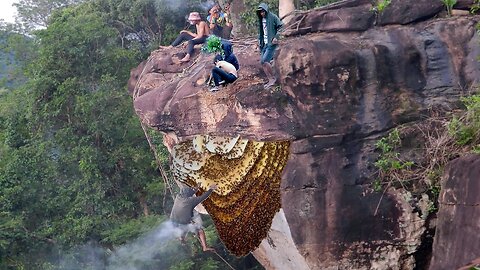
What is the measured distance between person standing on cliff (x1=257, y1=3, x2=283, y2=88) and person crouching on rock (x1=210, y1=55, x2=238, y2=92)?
0.99 feet

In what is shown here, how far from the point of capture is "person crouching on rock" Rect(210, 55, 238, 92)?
249 inches

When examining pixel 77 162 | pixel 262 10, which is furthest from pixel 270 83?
pixel 77 162

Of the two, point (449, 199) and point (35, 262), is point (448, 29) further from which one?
point (35, 262)

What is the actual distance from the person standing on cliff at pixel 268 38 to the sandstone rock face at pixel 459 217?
196 centimetres

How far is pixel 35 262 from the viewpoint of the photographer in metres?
11.2

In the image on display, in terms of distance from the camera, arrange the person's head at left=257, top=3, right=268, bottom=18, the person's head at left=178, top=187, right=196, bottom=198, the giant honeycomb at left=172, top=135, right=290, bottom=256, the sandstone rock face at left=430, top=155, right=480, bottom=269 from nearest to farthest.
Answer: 1. the sandstone rock face at left=430, top=155, right=480, bottom=269
2. the person's head at left=257, top=3, right=268, bottom=18
3. the giant honeycomb at left=172, top=135, right=290, bottom=256
4. the person's head at left=178, top=187, right=196, bottom=198

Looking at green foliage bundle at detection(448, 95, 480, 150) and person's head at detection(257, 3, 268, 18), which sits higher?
person's head at detection(257, 3, 268, 18)

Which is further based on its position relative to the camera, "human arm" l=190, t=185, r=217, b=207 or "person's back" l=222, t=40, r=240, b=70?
"human arm" l=190, t=185, r=217, b=207

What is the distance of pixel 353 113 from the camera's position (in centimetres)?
595

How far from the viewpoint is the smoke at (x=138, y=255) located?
418 inches

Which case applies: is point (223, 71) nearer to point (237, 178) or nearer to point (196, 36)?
point (237, 178)

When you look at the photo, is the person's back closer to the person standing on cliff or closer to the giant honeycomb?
the person standing on cliff

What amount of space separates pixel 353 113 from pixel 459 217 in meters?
1.57

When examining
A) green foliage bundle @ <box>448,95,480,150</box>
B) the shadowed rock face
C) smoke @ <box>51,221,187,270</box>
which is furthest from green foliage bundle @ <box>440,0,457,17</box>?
smoke @ <box>51,221,187,270</box>
